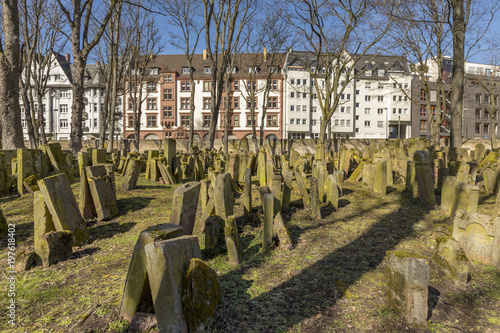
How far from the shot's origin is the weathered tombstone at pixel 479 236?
4.32 m

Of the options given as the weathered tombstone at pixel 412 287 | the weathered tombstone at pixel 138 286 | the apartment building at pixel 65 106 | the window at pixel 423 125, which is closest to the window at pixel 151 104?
the apartment building at pixel 65 106

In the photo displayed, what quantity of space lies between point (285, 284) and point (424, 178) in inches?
215

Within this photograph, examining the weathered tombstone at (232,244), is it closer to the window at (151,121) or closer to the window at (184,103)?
the window at (184,103)

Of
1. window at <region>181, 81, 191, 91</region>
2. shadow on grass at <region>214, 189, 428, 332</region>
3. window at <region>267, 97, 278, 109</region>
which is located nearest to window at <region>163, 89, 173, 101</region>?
window at <region>181, 81, 191, 91</region>

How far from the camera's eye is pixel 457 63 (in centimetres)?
1265

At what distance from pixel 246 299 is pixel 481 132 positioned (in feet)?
208

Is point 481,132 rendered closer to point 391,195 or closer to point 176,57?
point 176,57

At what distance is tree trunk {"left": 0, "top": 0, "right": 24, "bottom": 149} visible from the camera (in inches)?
352

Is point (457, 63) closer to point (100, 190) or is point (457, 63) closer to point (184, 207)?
point (184, 207)

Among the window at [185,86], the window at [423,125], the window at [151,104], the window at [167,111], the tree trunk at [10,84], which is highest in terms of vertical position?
the window at [185,86]

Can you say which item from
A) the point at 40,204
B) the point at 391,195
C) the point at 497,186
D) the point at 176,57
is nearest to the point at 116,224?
the point at 40,204

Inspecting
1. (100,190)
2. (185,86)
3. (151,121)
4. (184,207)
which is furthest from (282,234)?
(151,121)

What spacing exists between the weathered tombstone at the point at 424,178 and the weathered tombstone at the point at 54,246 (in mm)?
7573

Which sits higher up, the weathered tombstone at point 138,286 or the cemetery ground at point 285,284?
the weathered tombstone at point 138,286
